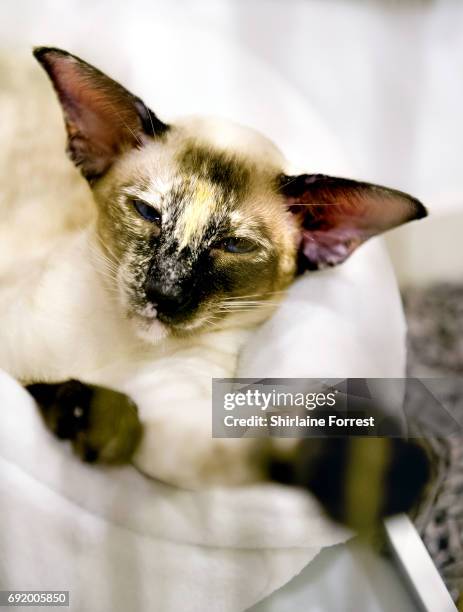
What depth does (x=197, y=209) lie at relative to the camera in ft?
2.56

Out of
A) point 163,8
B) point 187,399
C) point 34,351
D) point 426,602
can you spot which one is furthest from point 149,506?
point 163,8

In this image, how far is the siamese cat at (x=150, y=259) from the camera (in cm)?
78

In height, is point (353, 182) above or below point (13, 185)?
above

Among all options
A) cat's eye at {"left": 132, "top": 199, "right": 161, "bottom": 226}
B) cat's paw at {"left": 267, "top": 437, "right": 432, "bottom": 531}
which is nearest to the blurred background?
cat's eye at {"left": 132, "top": 199, "right": 161, "bottom": 226}

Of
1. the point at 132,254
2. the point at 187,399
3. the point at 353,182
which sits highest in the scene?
the point at 353,182

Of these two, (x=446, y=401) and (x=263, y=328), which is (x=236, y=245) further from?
(x=446, y=401)

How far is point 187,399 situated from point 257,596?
290mm

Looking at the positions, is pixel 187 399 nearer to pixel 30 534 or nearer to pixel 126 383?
pixel 126 383

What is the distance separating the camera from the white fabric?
0.80 meters

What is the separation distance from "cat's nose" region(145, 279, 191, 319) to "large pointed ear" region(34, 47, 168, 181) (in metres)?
0.20

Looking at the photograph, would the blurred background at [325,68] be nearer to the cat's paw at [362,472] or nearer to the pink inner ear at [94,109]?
the pink inner ear at [94,109]

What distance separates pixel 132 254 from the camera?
0.79 m

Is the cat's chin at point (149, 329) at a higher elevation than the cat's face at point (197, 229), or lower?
lower

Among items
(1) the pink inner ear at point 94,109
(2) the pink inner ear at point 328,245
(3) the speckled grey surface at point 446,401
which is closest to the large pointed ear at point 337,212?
(2) the pink inner ear at point 328,245
